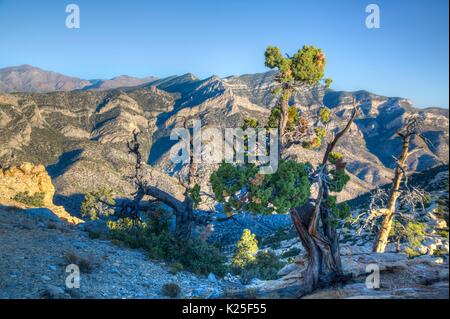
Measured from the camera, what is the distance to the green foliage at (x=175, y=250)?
15.3 m

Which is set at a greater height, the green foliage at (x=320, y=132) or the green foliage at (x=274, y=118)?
the green foliage at (x=274, y=118)

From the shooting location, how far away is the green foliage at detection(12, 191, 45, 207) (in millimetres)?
40125

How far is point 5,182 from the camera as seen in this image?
44062 millimetres

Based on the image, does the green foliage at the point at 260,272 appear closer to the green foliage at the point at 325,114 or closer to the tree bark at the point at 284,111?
the tree bark at the point at 284,111

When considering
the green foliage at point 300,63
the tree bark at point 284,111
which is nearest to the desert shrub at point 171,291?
the tree bark at point 284,111

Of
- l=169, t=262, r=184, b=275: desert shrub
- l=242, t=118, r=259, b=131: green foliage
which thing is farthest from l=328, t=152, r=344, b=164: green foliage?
l=169, t=262, r=184, b=275: desert shrub

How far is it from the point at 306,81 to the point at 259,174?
363 centimetres

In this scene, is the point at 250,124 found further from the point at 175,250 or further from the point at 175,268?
the point at 175,250

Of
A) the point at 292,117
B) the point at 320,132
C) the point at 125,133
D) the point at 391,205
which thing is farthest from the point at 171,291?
the point at 125,133

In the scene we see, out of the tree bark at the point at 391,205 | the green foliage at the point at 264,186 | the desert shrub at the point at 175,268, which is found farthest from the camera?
the tree bark at the point at 391,205

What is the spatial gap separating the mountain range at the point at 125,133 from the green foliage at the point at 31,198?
93.0ft

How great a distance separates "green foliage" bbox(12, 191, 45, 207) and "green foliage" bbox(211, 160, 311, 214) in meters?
35.8

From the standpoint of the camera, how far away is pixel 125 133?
452 feet
